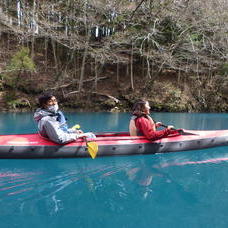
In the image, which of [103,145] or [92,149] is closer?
[92,149]

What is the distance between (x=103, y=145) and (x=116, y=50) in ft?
38.2

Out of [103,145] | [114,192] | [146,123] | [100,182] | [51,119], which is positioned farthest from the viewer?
[146,123]

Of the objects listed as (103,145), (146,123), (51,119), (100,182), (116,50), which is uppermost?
(116,50)

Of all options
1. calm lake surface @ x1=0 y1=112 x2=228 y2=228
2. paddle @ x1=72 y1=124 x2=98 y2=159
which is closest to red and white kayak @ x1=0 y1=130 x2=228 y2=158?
calm lake surface @ x1=0 y1=112 x2=228 y2=228

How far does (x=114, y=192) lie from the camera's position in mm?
2883

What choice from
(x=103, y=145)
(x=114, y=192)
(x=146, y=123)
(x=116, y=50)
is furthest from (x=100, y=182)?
(x=116, y=50)

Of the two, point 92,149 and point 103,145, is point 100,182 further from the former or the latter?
point 103,145

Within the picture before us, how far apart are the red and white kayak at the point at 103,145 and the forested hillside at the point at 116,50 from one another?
9.93m

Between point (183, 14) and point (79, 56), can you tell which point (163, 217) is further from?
point (79, 56)

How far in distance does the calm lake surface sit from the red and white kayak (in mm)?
131

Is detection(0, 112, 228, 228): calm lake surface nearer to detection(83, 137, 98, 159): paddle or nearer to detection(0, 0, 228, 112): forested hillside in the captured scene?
detection(83, 137, 98, 159): paddle

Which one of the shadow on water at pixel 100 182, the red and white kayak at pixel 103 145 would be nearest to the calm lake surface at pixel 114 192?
the shadow on water at pixel 100 182

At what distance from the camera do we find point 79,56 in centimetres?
1759

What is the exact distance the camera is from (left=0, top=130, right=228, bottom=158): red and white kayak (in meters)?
4.14
